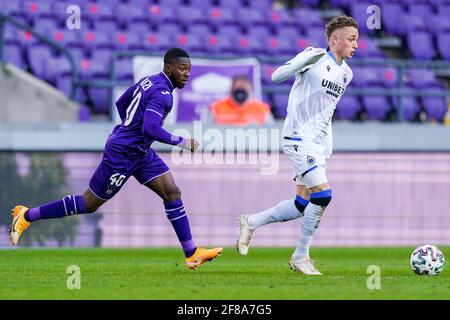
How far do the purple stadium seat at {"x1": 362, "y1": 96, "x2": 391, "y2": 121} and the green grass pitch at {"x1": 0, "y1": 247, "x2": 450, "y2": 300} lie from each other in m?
5.51

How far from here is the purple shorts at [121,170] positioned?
33.3 feet

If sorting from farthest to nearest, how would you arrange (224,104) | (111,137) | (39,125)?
(224,104) → (39,125) → (111,137)

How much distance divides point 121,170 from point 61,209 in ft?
2.40

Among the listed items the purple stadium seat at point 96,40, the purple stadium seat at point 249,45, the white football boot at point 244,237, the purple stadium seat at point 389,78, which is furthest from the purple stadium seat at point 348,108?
the white football boot at point 244,237

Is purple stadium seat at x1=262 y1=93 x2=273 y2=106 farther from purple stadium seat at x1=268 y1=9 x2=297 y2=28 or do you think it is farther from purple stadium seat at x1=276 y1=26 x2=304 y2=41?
purple stadium seat at x1=268 y1=9 x2=297 y2=28

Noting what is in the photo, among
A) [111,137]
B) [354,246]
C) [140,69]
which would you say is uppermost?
[140,69]

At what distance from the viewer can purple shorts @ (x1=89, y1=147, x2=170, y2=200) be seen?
10141mm

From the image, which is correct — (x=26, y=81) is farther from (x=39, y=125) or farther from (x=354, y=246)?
(x=354, y=246)

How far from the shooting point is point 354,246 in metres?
15.5

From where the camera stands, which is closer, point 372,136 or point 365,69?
point 372,136

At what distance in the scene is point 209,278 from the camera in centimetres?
948

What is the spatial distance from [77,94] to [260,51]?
135 inches
